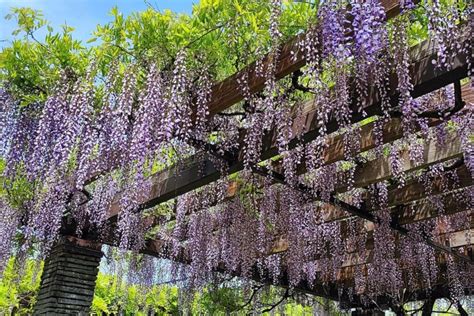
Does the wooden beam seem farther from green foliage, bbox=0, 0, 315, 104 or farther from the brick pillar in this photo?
the brick pillar

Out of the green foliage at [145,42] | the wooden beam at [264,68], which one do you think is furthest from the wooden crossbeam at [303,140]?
the green foliage at [145,42]

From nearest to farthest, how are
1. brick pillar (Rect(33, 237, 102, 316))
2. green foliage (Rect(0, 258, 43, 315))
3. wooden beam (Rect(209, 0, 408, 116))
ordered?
wooden beam (Rect(209, 0, 408, 116)) → brick pillar (Rect(33, 237, 102, 316)) → green foliage (Rect(0, 258, 43, 315))

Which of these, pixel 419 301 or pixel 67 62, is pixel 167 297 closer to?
pixel 419 301

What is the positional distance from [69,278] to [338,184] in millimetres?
2771

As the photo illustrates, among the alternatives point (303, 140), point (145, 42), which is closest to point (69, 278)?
point (145, 42)

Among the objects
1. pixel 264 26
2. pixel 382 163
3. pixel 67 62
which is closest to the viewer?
pixel 264 26

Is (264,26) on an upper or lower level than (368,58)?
upper

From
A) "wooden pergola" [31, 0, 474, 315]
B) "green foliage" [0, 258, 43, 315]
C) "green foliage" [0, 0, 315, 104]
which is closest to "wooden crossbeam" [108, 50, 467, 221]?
"wooden pergola" [31, 0, 474, 315]

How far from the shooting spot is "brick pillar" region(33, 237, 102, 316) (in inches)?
194

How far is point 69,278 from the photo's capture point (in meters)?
5.04

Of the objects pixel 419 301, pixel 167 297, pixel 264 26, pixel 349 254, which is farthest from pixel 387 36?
pixel 167 297

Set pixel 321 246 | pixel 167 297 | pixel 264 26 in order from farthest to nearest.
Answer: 1. pixel 167 297
2. pixel 321 246
3. pixel 264 26

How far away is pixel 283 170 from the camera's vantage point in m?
3.94

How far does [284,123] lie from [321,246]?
2.80m
